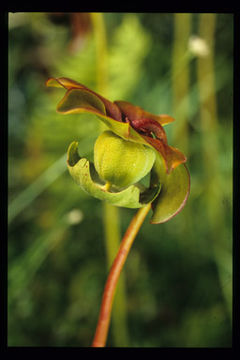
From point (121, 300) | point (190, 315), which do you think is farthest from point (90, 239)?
point (190, 315)

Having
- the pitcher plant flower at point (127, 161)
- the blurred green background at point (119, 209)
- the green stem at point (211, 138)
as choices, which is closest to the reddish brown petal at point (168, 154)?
the pitcher plant flower at point (127, 161)

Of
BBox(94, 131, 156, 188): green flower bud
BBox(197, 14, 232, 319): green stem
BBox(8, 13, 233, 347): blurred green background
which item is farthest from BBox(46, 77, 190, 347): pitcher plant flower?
BBox(197, 14, 232, 319): green stem

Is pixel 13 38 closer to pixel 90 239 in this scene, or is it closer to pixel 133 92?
pixel 133 92

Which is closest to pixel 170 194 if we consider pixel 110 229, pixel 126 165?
pixel 126 165

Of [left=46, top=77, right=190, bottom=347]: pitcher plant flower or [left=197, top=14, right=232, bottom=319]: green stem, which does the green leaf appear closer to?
[left=46, top=77, right=190, bottom=347]: pitcher plant flower

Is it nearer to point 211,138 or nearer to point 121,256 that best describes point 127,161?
point 121,256

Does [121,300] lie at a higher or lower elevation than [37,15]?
lower

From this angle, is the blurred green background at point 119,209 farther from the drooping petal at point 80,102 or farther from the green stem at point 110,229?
the drooping petal at point 80,102
